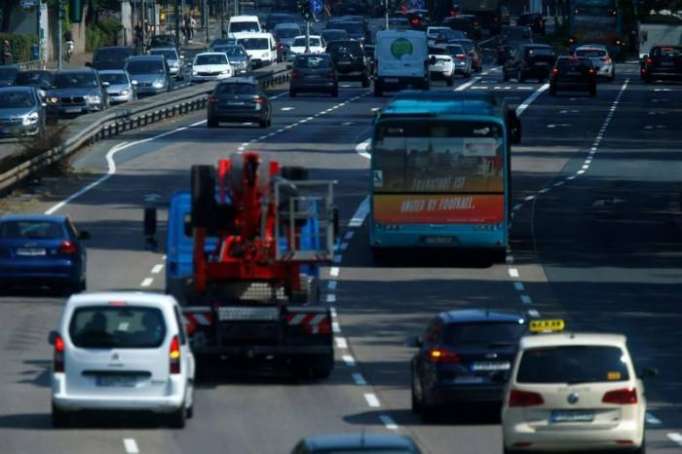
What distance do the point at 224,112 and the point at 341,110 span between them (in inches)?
409

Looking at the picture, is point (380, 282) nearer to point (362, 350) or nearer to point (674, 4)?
point (362, 350)

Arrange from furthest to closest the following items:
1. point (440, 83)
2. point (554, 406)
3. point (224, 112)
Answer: point (440, 83) → point (224, 112) → point (554, 406)

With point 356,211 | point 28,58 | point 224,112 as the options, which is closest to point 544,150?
point 224,112

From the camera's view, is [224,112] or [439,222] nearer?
[439,222]

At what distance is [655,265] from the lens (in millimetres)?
41438

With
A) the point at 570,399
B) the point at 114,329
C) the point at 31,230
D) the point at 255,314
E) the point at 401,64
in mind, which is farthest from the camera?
the point at 401,64

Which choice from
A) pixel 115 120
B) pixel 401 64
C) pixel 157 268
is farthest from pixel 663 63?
pixel 157 268

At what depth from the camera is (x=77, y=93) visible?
226 feet

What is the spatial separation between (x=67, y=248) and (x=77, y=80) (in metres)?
35.5

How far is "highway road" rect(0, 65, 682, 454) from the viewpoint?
76.3 ft

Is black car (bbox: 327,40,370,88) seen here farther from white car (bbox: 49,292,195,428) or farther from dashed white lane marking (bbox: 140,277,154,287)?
white car (bbox: 49,292,195,428)

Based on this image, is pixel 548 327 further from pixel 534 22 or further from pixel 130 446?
pixel 534 22

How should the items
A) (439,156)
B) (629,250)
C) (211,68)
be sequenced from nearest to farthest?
1. (439,156)
2. (629,250)
3. (211,68)

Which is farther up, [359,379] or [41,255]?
[41,255]
